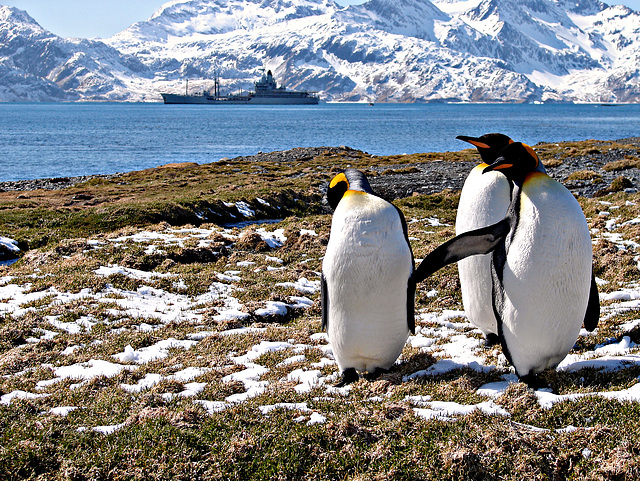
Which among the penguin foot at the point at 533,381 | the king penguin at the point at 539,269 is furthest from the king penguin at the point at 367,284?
the penguin foot at the point at 533,381

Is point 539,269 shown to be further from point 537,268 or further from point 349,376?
point 349,376

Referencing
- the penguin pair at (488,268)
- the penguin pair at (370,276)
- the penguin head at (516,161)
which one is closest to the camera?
the penguin pair at (488,268)

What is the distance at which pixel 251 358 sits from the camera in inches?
292

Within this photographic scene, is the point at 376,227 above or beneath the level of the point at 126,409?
above

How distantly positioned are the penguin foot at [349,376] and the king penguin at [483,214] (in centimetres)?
182

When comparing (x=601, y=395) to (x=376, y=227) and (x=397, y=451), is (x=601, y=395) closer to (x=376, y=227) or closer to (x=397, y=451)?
(x=397, y=451)

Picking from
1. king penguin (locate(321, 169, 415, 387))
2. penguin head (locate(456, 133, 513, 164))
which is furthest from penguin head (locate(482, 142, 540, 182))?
king penguin (locate(321, 169, 415, 387))

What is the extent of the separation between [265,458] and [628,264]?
8.94 m

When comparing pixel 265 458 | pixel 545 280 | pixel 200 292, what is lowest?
pixel 200 292

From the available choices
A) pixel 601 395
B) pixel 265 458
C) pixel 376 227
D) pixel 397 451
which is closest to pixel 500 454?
pixel 397 451

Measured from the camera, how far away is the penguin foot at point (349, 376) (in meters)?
6.44

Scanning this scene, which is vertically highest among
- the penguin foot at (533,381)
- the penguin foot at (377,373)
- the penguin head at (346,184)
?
the penguin head at (346,184)

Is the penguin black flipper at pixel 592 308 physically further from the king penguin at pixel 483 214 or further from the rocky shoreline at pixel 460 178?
the rocky shoreline at pixel 460 178

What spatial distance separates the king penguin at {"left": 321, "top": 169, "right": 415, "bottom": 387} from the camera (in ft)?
20.4
